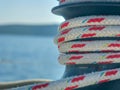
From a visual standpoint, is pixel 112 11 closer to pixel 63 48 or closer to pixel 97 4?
pixel 97 4

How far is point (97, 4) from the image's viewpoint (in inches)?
40.4

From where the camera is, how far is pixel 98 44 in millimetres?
1042

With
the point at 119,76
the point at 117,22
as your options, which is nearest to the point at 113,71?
the point at 119,76

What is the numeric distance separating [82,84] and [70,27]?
0.16 metres

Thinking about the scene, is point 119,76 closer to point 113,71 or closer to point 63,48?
point 113,71

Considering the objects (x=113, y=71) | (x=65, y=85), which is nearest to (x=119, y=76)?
(x=113, y=71)

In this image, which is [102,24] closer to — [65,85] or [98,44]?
[98,44]

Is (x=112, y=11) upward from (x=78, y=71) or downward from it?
upward

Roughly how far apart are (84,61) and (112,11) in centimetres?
14

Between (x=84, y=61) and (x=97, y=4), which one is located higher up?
(x=97, y=4)

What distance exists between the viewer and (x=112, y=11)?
3.42ft

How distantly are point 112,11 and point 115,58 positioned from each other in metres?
0.11

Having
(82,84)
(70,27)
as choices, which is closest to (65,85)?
(82,84)

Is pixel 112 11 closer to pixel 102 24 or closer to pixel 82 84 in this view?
pixel 102 24
